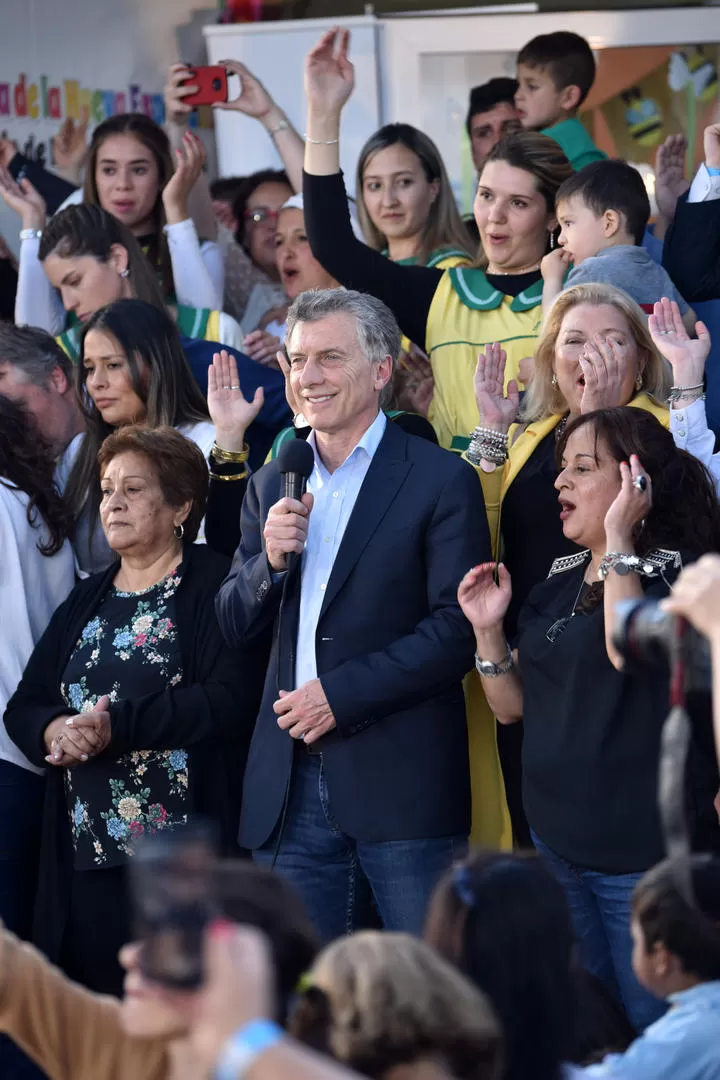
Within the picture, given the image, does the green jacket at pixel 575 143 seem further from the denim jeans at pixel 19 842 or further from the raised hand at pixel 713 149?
the denim jeans at pixel 19 842

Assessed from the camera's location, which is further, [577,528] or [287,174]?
[287,174]

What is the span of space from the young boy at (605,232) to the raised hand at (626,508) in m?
0.88

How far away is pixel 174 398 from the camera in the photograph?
4113 mm

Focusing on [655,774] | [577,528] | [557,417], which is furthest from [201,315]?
[655,774]

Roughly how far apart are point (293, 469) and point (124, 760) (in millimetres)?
809

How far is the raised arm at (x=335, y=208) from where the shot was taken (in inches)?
159

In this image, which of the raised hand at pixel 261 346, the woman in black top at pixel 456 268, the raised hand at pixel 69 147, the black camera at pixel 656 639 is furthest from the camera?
the raised hand at pixel 69 147

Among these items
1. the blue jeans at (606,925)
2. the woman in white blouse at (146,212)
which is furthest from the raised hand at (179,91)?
the blue jeans at (606,925)

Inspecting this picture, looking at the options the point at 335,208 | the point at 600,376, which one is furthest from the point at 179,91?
the point at 600,376

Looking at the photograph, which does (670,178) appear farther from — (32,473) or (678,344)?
(32,473)

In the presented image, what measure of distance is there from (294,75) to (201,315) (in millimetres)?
2763

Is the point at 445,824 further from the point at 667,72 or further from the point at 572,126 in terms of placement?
the point at 667,72

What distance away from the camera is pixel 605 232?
13.0ft

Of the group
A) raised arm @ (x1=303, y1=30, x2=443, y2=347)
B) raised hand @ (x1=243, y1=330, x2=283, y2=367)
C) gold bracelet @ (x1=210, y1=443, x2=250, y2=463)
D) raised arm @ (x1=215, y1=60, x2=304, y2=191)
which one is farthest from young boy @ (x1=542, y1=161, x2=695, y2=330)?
raised arm @ (x1=215, y1=60, x2=304, y2=191)
